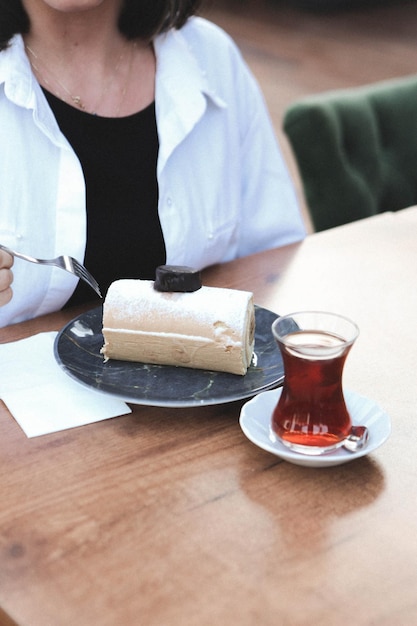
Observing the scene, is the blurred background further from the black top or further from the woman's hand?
the woman's hand

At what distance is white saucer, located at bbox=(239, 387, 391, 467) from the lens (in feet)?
A: 2.96

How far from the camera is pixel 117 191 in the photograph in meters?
1.52

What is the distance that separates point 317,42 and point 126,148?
495 cm

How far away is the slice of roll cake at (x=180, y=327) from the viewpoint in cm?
104

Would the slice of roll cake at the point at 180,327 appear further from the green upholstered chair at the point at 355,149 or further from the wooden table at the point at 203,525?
the green upholstered chair at the point at 355,149

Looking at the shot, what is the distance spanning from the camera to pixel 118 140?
1540mm

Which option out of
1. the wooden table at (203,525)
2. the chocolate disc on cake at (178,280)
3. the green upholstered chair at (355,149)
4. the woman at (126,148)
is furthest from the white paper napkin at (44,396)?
the green upholstered chair at (355,149)

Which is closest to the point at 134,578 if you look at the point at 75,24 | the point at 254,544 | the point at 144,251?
the point at 254,544

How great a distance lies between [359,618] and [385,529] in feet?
0.40

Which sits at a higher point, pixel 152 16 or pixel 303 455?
pixel 152 16

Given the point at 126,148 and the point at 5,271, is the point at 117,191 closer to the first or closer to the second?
the point at 126,148

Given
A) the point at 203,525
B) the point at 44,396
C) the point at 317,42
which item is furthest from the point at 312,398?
the point at 317,42

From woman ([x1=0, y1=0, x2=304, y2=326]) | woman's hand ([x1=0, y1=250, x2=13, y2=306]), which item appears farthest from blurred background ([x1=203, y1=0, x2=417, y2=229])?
woman's hand ([x1=0, y1=250, x2=13, y2=306])

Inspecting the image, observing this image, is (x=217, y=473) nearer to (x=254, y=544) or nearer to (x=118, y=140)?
(x=254, y=544)
